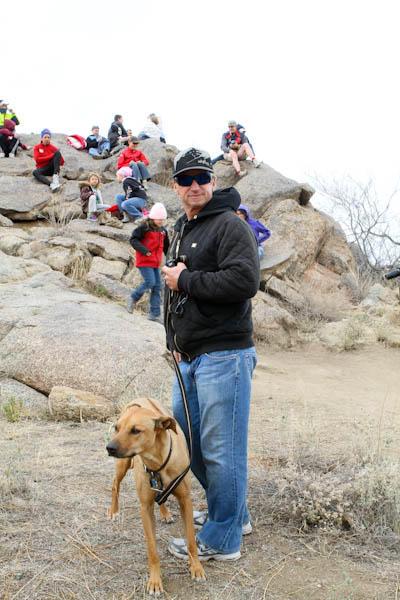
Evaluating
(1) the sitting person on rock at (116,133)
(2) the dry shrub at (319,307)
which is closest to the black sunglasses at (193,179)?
(2) the dry shrub at (319,307)

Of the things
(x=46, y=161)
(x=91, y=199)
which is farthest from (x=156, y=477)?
(x=46, y=161)

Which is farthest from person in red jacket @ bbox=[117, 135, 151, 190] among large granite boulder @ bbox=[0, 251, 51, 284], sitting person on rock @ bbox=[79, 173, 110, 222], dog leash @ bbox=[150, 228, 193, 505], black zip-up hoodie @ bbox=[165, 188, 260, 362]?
black zip-up hoodie @ bbox=[165, 188, 260, 362]

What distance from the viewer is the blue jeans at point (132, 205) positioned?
46.8 feet

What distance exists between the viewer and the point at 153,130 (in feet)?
67.6

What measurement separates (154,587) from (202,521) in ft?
2.56

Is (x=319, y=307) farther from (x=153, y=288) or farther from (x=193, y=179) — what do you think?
(x=193, y=179)

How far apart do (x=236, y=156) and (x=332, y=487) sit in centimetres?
1519

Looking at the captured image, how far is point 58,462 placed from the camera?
4.41 m

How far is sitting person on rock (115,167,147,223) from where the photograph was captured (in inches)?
555

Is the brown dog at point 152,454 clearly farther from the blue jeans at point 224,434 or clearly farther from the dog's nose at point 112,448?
the blue jeans at point 224,434

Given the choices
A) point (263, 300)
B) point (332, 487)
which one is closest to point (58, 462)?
point (332, 487)

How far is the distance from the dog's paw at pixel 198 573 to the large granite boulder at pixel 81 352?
3.36 m

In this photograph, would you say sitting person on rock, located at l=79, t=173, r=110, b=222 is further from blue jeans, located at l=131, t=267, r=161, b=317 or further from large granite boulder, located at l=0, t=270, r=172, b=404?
large granite boulder, located at l=0, t=270, r=172, b=404

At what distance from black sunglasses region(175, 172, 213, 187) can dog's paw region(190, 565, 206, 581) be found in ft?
7.02
